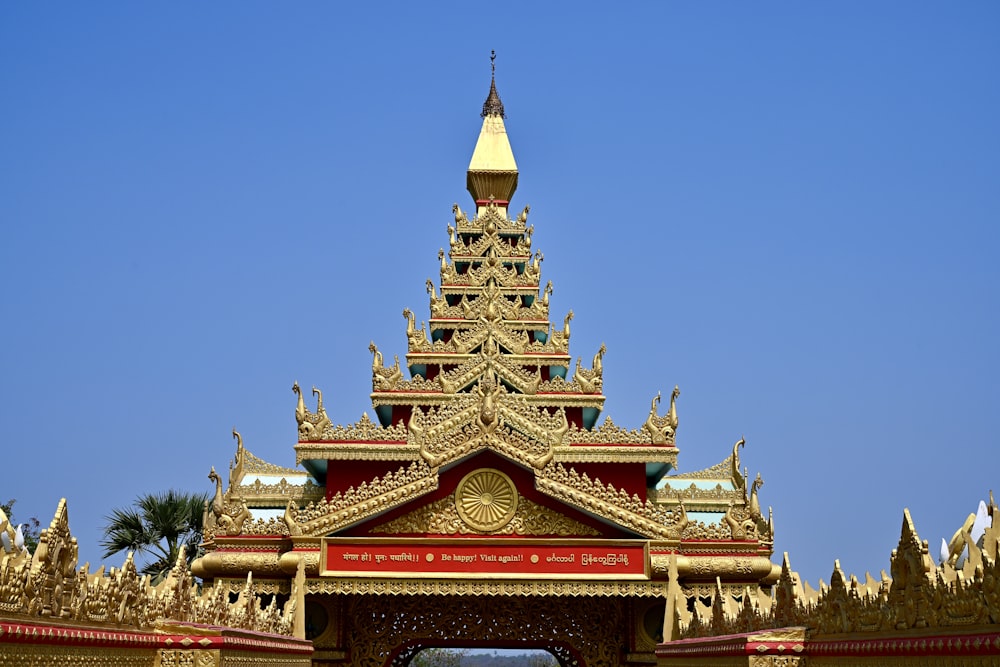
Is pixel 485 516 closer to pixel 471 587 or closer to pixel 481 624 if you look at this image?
pixel 471 587

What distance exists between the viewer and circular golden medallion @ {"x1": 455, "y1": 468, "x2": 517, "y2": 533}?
2023 centimetres

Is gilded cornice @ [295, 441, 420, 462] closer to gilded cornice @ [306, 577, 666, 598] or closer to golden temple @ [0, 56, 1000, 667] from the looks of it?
golden temple @ [0, 56, 1000, 667]

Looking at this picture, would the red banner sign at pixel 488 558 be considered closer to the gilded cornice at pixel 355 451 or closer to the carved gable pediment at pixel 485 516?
the carved gable pediment at pixel 485 516

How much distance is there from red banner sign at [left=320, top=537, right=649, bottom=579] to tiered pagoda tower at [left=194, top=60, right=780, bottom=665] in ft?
0.07

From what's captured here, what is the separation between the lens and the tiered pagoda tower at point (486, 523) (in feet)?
65.5

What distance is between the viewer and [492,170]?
3253 cm

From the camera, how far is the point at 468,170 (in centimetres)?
3275

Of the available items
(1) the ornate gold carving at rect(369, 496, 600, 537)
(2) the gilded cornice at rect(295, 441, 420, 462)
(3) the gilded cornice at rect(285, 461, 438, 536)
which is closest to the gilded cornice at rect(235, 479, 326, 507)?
(2) the gilded cornice at rect(295, 441, 420, 462)

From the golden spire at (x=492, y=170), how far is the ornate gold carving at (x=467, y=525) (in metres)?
13.7

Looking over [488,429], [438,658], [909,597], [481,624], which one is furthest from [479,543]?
[438,658]

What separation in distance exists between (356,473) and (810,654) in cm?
1251

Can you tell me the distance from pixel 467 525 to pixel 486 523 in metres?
0.31

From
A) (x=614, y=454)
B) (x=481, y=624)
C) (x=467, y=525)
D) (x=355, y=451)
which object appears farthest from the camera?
(x=481, y=624)

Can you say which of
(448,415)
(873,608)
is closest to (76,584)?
(873,608)
